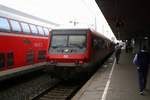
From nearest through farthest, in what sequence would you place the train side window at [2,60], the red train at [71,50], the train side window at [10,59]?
the train side window at [2,60] < the train side window at [10,59] < the red train at [71,50]

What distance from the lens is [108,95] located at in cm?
1186

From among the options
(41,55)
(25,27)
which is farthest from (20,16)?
(41,55)

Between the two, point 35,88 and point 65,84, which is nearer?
point 35,88

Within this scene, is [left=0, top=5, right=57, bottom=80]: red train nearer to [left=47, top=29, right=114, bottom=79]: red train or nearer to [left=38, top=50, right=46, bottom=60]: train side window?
[left=38, top=50, right=46, bottom=60]: train side window

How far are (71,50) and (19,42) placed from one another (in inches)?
97.0

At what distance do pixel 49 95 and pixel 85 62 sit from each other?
2.96 metres

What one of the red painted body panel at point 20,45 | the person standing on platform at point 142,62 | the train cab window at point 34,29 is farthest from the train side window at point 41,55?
the person standing on platform at point 142,62

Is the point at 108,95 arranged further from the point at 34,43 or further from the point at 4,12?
the point at 34,43

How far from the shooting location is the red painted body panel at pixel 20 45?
14.2m

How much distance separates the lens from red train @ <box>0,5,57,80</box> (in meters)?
14.2

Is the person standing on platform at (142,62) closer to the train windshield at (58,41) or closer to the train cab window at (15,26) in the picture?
the train windshield at (58,41)

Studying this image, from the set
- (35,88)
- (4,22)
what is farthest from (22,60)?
(4,22)

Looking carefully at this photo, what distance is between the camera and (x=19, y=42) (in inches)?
628

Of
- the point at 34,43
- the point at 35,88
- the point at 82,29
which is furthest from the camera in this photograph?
the point at 34,43
